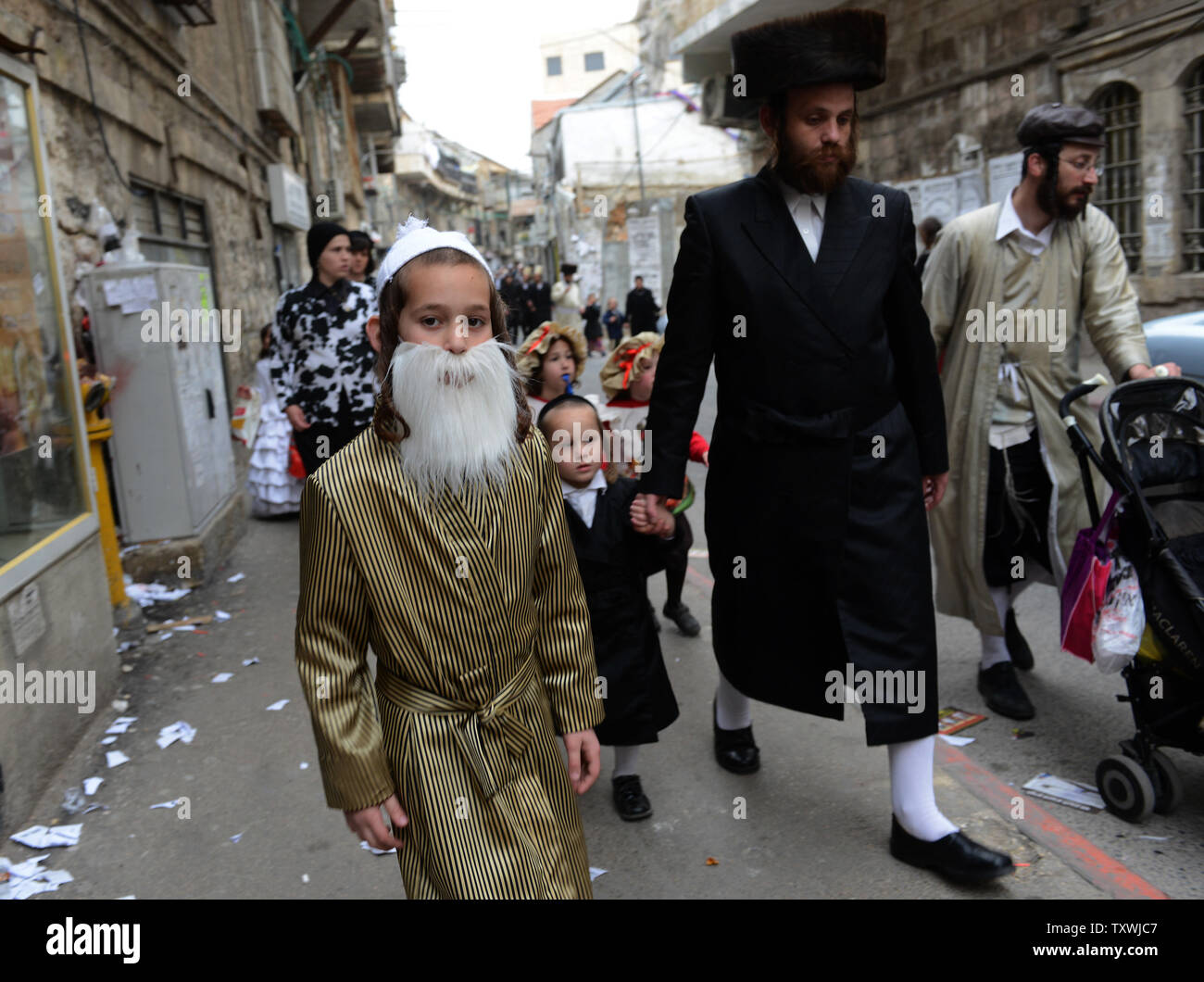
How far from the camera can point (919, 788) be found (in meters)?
3.04

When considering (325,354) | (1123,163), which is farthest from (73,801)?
(1123,163)

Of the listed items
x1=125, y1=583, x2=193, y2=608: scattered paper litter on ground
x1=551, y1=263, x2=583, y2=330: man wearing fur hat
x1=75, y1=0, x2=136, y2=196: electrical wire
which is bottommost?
x1=125, y1=583, x2=193, y2=608: scattered paper litter on ground

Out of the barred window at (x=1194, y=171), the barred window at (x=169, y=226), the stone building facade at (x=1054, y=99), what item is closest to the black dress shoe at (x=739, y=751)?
the barred window at (x=169, y=226)

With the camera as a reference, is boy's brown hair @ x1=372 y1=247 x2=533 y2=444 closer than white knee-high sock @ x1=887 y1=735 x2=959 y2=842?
Yes

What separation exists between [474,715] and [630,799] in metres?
1.77

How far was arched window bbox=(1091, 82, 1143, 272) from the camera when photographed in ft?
40.8

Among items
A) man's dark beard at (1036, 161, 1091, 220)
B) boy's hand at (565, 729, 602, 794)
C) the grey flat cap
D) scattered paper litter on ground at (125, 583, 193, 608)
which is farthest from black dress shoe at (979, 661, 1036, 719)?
scattered paper litter on ground at (125, 583, 193, 608)

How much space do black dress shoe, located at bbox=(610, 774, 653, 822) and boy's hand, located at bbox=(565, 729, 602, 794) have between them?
57.9 inches

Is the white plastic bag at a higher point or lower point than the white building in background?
lower

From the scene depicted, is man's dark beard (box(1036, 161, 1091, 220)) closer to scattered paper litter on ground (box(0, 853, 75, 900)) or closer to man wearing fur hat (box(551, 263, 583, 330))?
scattered paper litter on ground (box(0, 853, 75, 900))

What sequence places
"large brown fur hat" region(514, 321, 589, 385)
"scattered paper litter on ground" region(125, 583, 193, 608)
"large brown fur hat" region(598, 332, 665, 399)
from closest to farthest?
"large brown fur hat" region(514, 321, 589, 385)
"large brown fur hat" region(598, 332, 665, 399)
"scattered paper litter on ground" region(125, 583, 193, 608)

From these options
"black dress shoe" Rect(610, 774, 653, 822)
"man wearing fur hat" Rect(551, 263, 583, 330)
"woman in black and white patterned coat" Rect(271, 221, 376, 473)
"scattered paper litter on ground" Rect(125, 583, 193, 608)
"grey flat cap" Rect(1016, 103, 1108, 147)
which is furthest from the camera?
"man wearing fur hat" Rect(551, 263, 583, 330)

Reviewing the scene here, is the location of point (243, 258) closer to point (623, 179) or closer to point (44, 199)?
point (44, 199)
